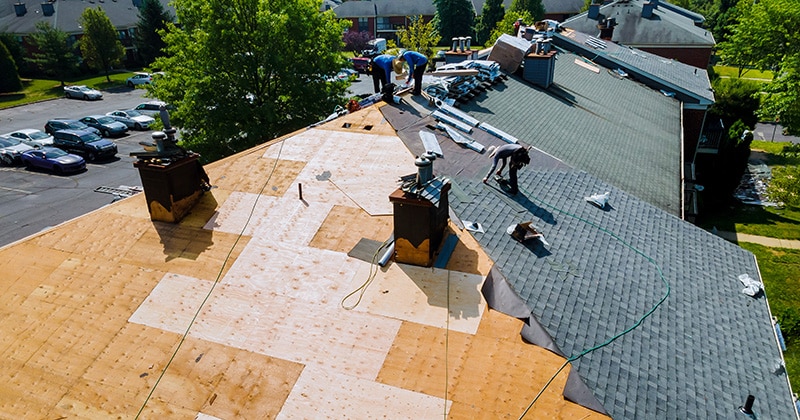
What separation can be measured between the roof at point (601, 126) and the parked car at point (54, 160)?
97.6ft

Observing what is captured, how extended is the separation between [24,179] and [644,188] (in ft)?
123

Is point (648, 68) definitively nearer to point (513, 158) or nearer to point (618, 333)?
point (513, 158)

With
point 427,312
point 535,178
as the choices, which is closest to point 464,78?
point 535,178

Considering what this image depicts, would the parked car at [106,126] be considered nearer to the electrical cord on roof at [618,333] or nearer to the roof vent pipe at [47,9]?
the roof vent pipe at [47,9]

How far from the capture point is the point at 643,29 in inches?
1781

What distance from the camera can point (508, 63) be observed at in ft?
77.9

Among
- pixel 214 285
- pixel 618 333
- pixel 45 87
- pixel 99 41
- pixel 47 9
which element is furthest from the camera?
pixel 47 9

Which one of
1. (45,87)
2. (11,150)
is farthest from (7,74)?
(11,150)

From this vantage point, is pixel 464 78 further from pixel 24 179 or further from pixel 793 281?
pixel 24 179

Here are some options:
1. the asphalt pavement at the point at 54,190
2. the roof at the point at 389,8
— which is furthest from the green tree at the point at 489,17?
the asphalt pavement at the point at 54,190

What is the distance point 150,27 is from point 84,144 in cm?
3558

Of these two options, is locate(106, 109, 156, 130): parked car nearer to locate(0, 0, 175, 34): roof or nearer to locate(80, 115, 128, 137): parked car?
locate(80, 115, 128, 137): parked car

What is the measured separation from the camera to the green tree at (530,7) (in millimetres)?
76812

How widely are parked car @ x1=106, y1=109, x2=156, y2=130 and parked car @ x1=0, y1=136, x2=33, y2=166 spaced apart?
8423 mm
